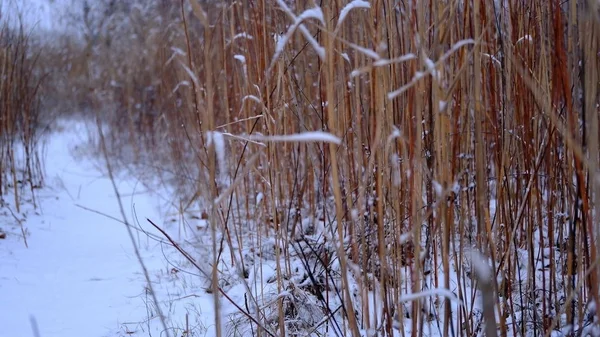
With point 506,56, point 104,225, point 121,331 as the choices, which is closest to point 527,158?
point 506,56

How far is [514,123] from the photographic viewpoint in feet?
3.51

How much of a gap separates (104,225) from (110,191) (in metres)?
0.81

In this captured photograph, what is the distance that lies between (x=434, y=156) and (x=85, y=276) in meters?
1.42

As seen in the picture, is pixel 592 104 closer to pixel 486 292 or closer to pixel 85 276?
pixel 486 292

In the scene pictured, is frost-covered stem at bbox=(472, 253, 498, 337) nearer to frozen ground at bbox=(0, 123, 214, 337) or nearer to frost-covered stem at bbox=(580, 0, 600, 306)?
frost-covered stem at bbox=(580, 0, 600, 306)

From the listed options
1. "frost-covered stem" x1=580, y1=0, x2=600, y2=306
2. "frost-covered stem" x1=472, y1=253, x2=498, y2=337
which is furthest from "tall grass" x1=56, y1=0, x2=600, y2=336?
"frost-covered stem" x1=472, y1=253, x2=498, y2=337

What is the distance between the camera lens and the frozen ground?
4.53ft

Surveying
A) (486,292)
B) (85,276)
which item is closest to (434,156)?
(486,292)

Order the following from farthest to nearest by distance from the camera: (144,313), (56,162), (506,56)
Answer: (56,162) → (144,313) → (506,56)

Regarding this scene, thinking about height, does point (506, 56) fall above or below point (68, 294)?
above

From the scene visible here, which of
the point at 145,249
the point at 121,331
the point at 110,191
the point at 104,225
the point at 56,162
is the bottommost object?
the point at 121,331

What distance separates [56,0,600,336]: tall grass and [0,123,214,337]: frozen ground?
11.3 inches

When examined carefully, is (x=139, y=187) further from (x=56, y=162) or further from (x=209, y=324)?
(x=209, y=324)

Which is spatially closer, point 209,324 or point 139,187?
point 209,324
